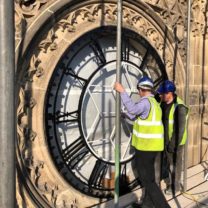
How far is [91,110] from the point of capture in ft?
11.1

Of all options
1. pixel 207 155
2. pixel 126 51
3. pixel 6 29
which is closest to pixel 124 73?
pixel 126 51

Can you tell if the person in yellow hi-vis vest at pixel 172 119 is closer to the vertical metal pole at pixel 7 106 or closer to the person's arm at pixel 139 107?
the person's arm at pixel 139 107

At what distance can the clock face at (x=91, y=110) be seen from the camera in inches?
119

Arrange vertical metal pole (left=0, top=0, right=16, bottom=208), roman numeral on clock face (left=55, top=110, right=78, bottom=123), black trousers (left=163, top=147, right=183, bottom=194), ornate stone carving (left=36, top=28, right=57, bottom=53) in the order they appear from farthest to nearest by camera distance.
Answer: black trousers (left=163, top=147, right=183, bottom=194)
roman numeral on clock face (left=55, top=110, right=78, bottom=123)
ornate stone carving (left=36, top=28, right=57, bottom=53)
vertical metal pole (left=0, top=0, right=16, bottom=208)

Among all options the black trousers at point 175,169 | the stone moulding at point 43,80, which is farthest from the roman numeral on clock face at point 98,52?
the black trousers at point 175,169

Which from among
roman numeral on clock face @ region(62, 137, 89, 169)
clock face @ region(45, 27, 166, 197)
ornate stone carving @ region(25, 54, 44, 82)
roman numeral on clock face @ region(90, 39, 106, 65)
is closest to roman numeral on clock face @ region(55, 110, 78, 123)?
clock face @ region(45, 27, 166, 197)

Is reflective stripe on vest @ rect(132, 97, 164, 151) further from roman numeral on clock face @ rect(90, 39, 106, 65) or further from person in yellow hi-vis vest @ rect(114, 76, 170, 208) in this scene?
roman numeral on clock face @ rect(90, 39, 106, 65)

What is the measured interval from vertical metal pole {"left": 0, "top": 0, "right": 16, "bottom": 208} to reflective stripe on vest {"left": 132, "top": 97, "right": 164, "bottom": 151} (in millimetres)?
1757

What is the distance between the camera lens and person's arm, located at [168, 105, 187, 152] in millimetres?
3352

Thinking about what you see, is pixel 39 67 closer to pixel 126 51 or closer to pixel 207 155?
pixel 126 51

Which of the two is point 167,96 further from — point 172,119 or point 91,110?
point 91,110

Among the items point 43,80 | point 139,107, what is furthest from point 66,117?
point 139,107

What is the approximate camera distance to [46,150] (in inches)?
111

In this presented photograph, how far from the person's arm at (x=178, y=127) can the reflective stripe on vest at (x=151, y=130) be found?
490 millimetres
